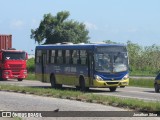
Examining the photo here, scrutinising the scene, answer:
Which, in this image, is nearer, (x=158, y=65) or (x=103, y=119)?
(x=103, y=119)

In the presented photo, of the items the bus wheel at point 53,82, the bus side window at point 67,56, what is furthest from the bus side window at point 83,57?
the bus wheel at point 53,82

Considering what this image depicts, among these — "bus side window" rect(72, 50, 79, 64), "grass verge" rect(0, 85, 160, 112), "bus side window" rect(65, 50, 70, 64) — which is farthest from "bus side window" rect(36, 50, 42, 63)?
"grass verge" rect(0, 85, 160, 112)

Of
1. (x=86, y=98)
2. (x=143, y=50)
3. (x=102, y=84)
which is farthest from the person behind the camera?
(x=143, y=50)

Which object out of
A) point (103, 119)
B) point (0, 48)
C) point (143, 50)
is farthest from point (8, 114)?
point (143, 50)

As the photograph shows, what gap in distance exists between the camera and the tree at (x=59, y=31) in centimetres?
9550

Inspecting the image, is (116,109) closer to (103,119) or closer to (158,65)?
(103,119)

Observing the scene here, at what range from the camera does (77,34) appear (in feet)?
319

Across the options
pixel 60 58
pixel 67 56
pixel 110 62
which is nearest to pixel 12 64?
pixel 60 58

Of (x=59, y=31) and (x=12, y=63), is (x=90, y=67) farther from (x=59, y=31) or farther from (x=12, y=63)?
(x=59, y=31)

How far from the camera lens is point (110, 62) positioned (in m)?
31.4

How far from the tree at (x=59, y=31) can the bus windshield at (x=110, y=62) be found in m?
63.4

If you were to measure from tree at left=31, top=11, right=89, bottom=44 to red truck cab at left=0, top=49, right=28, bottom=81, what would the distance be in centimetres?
4412

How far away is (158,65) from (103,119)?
284ft

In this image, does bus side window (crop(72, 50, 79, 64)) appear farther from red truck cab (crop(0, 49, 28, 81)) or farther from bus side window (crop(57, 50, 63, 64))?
red truck cab (crop(0, 49, 28, 81))
